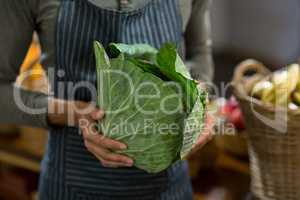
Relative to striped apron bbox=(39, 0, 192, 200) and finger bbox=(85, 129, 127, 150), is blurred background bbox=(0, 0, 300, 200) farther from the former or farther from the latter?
finger bbox=(85, 129, 127, 150)

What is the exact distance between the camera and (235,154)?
1706 millimetres

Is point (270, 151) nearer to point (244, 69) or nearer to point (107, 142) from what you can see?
point (244, 69)

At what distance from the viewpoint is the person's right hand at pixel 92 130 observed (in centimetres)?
101

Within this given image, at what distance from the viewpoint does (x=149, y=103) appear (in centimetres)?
96

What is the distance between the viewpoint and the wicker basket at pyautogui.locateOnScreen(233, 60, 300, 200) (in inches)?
47.9

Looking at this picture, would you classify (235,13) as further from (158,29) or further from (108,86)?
(108,86)

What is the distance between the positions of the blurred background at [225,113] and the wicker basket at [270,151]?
16 cm

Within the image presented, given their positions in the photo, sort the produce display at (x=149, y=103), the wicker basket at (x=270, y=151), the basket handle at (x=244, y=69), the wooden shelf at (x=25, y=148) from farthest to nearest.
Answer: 1. the wooden shelf at (x=25, y=148)
2. the basket handle at (x=244, y=69)
3. the wicker basket at (x=270, y=151)
4. the produce display at (x=149, y=103)

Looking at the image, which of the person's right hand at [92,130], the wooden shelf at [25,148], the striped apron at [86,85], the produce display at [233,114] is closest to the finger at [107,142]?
the person's right hand at [92,130]

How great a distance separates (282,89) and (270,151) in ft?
0.48

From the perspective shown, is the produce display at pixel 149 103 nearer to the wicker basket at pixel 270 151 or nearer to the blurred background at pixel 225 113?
the wicker basket at pixel 270 151

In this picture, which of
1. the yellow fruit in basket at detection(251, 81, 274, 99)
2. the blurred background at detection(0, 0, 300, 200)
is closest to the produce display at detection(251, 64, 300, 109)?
the yellow fruit in basket at detection(251, 81, 274, 99)

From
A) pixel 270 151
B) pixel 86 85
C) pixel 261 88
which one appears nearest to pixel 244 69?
pixel 261 88

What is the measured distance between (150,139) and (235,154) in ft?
2.51
